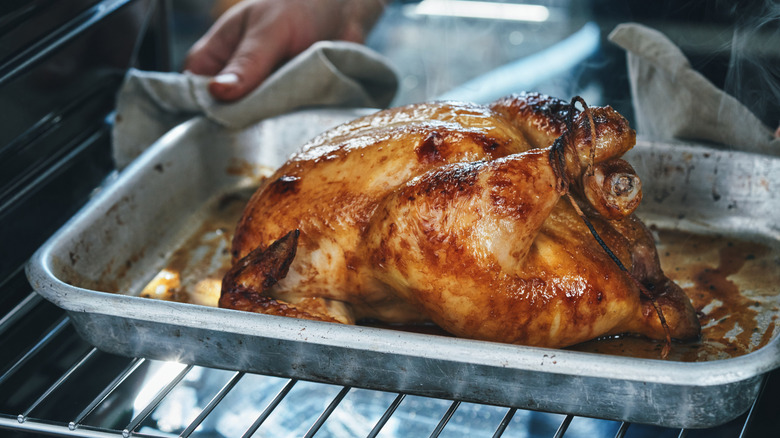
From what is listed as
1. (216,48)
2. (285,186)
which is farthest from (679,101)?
(216,48)

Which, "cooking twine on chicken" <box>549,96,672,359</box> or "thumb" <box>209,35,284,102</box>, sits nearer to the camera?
"cooking twine on chicken" <box>549,96,672,359</box>

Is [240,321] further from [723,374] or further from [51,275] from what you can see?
[723,374]

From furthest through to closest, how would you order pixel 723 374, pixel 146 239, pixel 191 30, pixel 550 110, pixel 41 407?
pixel 191 30
pixel 146 239
pixel 550 110
pixel 41 407
pixel 723 374

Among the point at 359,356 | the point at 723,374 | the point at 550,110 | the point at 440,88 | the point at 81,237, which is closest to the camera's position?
the point at 723,374

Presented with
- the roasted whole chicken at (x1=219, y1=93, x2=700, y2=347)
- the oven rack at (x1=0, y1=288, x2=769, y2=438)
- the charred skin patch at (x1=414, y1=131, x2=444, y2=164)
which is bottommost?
the oven rack at (x1=0, y1=288, x2=769, y2=438)

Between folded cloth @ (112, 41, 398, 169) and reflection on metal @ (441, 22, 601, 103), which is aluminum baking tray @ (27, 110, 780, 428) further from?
reflection on metal @ (441, 22, 601, 103)

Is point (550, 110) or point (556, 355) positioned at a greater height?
point (550, 110)

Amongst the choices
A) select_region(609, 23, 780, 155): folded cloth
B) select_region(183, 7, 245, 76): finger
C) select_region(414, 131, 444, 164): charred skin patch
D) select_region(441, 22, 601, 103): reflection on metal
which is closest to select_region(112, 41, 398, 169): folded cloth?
select_region(183, 7, 245, 76): finger

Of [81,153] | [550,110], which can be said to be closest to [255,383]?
[550,110]
